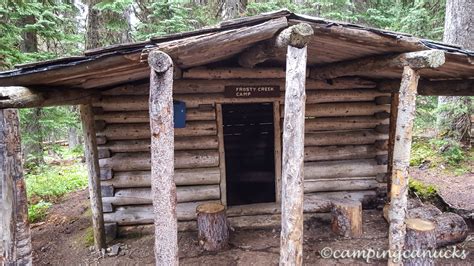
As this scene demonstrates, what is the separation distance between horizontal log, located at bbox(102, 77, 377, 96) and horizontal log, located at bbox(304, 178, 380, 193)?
1.87 meters

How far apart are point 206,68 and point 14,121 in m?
3.03

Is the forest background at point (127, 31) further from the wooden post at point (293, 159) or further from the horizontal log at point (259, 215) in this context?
the wooden post at point (293, 159)

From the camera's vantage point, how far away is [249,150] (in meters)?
8.29

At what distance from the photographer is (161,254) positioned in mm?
2719

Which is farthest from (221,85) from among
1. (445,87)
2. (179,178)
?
(445,87)

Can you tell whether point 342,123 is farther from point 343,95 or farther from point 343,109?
point 343,95

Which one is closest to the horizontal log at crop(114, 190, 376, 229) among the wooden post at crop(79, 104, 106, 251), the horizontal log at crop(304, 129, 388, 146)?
the wooden post at crop(79, 104, 106, 251)

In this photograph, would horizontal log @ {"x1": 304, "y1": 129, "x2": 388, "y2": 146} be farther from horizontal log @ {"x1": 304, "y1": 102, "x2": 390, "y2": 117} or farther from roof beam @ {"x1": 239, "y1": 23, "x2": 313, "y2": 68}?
roof beam @ {"x1": 239, "y1": 23, "x2": 313, "y2": 68}

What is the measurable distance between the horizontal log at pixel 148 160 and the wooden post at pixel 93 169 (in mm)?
401

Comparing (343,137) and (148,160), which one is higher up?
(343,137)

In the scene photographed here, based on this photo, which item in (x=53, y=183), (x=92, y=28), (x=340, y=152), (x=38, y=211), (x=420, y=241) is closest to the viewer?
(x=420, y=241)

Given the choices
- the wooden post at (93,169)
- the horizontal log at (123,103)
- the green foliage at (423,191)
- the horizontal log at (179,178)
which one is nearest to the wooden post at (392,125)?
the green foliage at (423,191)

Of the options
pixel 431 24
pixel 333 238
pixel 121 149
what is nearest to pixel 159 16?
pixel 121 149

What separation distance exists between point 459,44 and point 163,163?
9.74 meters
